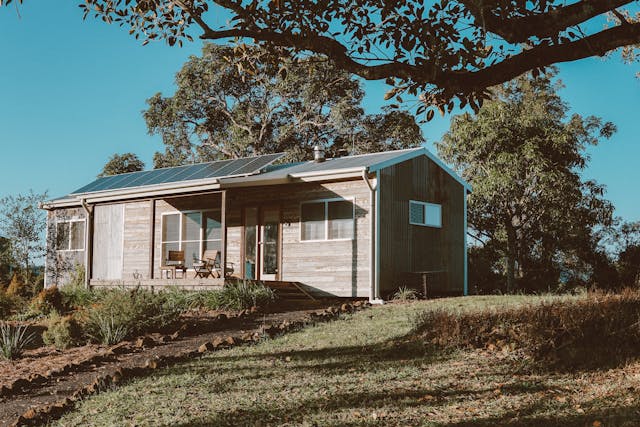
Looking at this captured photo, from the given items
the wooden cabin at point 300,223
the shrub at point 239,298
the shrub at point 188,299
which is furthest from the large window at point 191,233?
the shrub at point 239,298

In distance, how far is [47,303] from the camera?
15.5 metres

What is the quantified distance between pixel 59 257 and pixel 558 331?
20175 millimetres

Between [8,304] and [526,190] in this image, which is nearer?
[8,304]

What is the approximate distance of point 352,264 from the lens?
16.4 m

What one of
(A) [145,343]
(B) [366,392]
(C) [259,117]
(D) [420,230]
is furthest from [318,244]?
(C) [259,117]

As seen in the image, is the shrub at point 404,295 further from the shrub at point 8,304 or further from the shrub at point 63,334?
the shrub at point 8,304

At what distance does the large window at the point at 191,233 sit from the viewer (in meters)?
19.3

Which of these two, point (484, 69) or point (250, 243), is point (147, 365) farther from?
point (250, 243)

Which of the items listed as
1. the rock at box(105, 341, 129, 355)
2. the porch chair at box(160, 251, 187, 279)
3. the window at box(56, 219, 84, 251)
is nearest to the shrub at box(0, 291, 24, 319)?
the porch chair at box(160, 251, 187, 279)

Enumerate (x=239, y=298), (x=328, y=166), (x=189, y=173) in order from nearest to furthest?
1. (x=239, y=298)
2. (x=328, y=166)
3. (x=189, y=173)

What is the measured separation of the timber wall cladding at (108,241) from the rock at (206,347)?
1218cm

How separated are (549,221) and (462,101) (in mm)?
17684

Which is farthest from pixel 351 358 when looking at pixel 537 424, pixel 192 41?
pixel 192 41

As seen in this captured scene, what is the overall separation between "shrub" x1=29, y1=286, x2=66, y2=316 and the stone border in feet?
18.3
